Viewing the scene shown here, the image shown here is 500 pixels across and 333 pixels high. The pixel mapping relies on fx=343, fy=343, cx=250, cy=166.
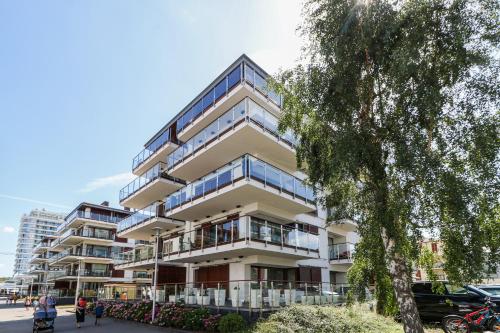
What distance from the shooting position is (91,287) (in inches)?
1961

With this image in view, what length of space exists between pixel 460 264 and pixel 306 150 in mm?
6533

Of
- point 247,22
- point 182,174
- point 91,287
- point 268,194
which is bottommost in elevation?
point 91,287

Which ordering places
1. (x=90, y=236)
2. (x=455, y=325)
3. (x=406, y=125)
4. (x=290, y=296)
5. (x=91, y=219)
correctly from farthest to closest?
(x=91, y=219) < (x=90, y=236) < (x=290, y=296) < (x=455, y=325) < (x=406, y=125)

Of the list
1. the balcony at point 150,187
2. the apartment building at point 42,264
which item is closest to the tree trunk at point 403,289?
the balcony at point 150,187

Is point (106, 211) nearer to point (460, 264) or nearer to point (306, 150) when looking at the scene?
point (306, 150)

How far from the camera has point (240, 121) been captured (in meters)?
19.5

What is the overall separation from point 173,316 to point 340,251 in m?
15.6

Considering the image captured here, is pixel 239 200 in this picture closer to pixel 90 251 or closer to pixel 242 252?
pixel 242 252

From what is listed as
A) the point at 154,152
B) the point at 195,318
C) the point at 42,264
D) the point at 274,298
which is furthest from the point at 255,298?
the point at 42,264

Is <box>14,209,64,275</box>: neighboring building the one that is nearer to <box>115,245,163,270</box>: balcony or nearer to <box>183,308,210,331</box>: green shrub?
<box>115,245,163,270</box>: balcony

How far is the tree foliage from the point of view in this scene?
29.4ft

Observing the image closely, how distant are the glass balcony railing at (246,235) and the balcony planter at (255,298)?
123 inches

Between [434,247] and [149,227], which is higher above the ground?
[149,227]

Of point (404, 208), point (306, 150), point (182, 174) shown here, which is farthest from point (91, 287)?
point (404, 208)
